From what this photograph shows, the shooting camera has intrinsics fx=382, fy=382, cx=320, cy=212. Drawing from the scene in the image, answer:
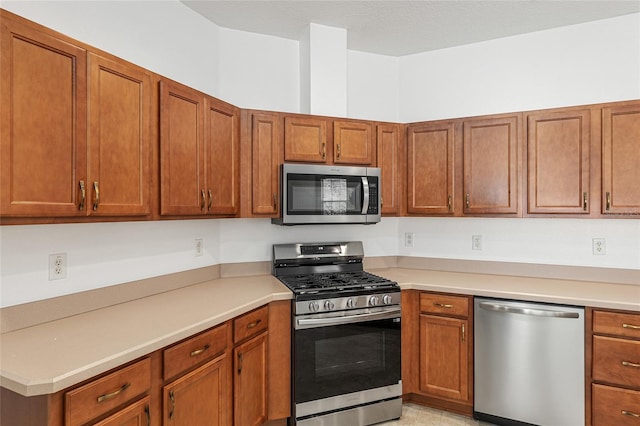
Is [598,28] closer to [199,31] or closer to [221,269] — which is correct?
[199,31]

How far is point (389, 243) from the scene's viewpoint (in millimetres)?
3545

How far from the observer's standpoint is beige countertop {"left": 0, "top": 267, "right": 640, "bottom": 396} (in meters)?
1.32

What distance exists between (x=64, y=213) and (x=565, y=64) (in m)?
3.44

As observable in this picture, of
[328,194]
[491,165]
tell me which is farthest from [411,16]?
[328,194]

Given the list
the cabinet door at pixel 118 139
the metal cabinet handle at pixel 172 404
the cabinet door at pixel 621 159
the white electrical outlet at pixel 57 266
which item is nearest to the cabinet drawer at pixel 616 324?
the cabinet door at pixel 621 159

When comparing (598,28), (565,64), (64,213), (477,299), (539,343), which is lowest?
(539,343)

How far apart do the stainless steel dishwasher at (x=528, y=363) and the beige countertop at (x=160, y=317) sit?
11 cm

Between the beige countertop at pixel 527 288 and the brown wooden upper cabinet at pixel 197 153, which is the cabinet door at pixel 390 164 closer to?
the beige countertop at pixel 527 288

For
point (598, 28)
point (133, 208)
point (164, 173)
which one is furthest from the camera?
point (598, 28)

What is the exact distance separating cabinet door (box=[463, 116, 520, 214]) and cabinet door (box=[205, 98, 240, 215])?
5.69 ft

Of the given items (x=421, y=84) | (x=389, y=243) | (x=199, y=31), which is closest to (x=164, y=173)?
(x=199, y=31)

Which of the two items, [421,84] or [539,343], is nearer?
[539,343]

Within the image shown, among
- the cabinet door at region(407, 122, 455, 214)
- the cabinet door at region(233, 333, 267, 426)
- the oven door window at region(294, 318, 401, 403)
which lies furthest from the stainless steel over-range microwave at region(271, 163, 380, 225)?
the cabinet door at region(233, 333, 267, 426)

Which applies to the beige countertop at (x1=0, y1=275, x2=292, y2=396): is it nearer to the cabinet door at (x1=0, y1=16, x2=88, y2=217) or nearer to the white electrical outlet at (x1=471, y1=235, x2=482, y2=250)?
the cabinet door at (x1=0, y1=16, x2=88, y2=217)
